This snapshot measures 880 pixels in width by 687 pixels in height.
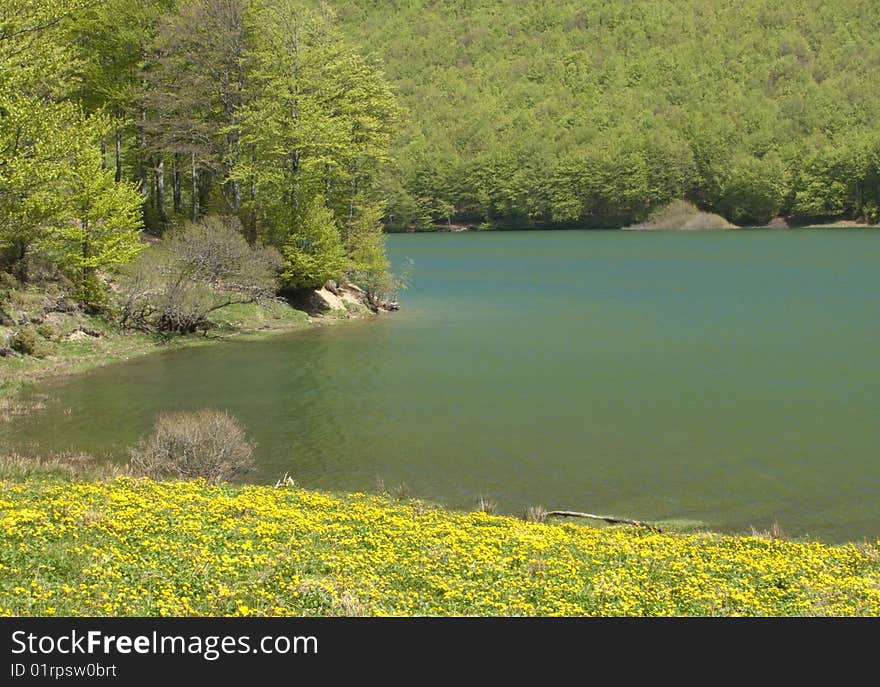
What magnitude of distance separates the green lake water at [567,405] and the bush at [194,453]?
124 cm

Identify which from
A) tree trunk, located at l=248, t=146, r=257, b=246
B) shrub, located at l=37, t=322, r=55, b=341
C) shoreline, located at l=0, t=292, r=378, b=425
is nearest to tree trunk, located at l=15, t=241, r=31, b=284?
shrub, located at l=37, t=322, r=55, b=341

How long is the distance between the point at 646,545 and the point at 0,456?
679 inches

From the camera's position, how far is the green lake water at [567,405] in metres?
22.1

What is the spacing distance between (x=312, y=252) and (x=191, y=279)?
1041 centimetres

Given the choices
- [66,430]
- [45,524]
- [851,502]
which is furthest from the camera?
[66,430]

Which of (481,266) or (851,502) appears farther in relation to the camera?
(481,266)

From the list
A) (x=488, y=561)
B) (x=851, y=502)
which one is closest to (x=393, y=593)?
(x=488, y=561)

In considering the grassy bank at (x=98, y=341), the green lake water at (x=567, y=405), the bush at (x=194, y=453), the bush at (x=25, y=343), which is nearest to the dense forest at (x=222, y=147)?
the grassy bank at (x=98, y=341)

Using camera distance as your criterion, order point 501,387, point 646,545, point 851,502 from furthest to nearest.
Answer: point 501,387
point 851,502
point 646,545

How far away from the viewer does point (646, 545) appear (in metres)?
15.4

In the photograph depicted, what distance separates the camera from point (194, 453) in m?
22.2

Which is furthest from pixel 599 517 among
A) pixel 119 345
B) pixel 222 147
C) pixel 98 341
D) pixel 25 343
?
pixel 222 147

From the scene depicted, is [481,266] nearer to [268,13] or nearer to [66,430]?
[268,13]

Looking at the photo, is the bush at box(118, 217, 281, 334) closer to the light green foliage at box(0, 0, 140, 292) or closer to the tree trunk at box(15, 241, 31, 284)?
the light green foliage at box(0, 0, 140, 292)
